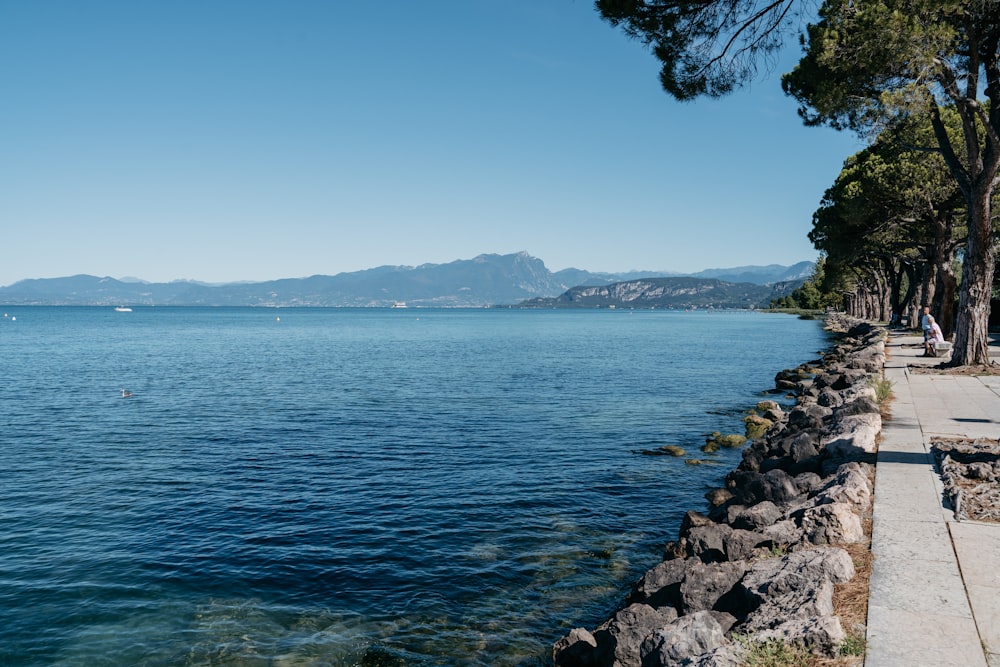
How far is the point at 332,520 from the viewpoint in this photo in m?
14.8

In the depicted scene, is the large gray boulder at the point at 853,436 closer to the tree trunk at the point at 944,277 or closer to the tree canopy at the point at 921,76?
the tree canopy at the point at 921,76

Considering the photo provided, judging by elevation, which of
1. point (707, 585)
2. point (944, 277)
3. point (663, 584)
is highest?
point (944, 277)

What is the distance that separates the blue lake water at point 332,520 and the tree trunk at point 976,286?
861 centimetres

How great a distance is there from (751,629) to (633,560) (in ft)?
19.8

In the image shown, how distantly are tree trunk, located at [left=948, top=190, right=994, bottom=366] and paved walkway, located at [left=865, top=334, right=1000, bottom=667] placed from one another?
11.8 m

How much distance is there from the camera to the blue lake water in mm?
10039

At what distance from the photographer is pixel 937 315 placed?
37812mm

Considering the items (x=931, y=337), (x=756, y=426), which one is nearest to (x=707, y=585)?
(x=756, y=426)

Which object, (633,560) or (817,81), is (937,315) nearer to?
(817,81)

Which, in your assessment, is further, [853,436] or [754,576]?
[853,436]

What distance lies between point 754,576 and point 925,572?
5.71 ft

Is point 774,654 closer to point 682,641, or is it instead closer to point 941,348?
point 682,641

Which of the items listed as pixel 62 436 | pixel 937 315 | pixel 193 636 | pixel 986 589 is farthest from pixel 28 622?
pixel 937 315

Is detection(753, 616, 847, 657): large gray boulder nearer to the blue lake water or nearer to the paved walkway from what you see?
the paved walkway
